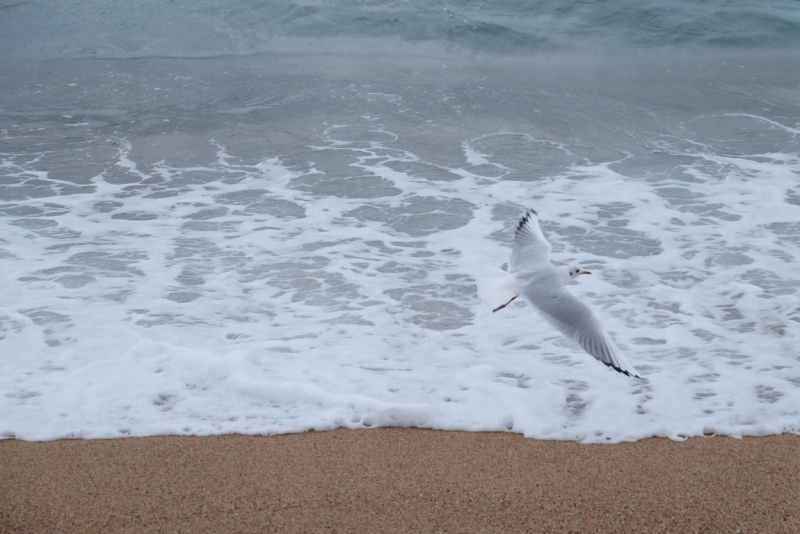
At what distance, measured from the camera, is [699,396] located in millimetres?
3799

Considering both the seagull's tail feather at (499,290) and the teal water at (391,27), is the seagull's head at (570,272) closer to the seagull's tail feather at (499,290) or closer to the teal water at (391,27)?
the seagull's tail feather at (499,290)

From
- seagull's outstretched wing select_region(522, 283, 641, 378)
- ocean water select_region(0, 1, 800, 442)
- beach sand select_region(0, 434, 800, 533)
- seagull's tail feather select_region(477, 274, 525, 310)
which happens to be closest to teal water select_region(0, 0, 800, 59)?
ocean water select_region(0, 1, 800, 442)

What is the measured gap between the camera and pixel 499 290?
3949 mm

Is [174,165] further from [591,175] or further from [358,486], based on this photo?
[358,486]

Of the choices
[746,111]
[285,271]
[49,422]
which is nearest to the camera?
[49,422]

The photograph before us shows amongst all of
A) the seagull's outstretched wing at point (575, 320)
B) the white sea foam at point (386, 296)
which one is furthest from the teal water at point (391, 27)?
the seagull's outstretched wing at point (575, 320)

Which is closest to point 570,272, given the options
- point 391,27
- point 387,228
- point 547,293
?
point 547,293

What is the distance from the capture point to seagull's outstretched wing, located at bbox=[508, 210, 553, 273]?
413 cm

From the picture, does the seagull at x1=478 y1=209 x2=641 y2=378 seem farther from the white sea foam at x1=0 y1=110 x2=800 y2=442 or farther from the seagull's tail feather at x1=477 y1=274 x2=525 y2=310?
the white sea foam at x1=0 y1=110 x2=800 y2=442

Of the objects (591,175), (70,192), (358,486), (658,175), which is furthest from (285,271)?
(658,175)

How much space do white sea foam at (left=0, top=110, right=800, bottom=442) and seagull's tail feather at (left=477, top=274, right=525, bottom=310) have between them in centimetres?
44

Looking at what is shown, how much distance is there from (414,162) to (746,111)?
483 centimetres

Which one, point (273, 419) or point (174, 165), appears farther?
point (174, 165)

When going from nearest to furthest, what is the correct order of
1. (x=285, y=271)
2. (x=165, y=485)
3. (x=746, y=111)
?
(x=165, y=485)
(x=285, y=271)
(x=746, y=111)
